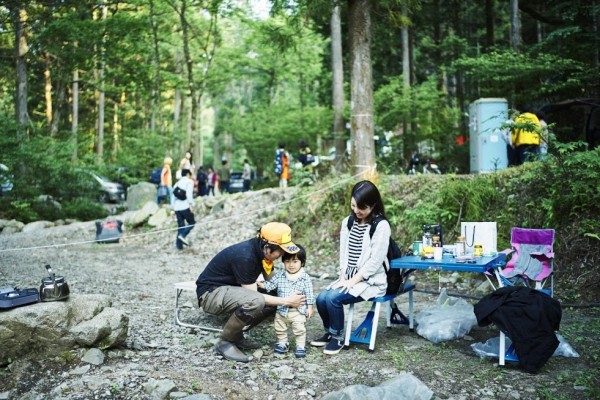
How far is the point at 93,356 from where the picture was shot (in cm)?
434

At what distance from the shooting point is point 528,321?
4.27 m

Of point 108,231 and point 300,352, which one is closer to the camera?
point 300,352

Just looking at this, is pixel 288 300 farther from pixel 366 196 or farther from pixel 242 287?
pixel 366 196

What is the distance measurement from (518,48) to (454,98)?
7400 millimetres

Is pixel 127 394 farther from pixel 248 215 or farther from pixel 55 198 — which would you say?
pixel 55 198

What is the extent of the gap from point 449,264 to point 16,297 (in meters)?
3.79

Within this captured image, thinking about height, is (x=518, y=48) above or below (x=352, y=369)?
above

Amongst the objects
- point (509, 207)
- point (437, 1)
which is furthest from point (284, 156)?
point (437, 1)

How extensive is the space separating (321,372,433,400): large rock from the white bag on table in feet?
7.38

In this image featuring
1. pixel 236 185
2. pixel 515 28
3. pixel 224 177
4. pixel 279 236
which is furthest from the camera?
pixel 236 185

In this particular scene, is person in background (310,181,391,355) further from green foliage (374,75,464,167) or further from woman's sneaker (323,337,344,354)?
green foliage (374,75,464,167)

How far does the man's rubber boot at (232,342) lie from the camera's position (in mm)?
4586

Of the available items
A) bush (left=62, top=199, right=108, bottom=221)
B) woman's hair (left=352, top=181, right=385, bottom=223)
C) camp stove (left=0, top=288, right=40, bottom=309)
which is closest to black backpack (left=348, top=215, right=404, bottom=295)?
woman's hair (left=352, top=181, right=385, bottom=223)

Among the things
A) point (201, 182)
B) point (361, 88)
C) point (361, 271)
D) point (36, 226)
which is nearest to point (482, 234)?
point (361, 271)
